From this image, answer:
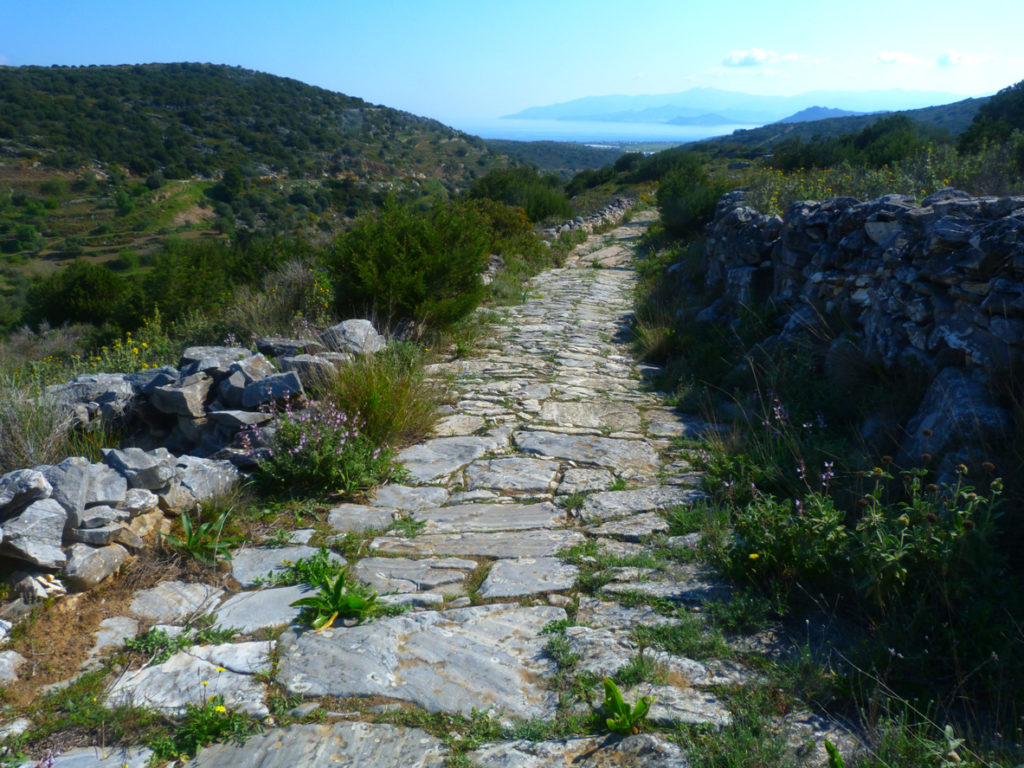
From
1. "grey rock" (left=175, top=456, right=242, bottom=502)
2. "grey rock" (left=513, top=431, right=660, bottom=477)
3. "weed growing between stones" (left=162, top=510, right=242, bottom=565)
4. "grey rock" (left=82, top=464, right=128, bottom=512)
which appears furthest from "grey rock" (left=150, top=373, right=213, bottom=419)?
"grey rock" (left=513, top=431, right=660, bottom=477)

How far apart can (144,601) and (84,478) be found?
71cm

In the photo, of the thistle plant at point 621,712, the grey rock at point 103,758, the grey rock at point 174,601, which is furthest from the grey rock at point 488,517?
the grey rock at point 103,758

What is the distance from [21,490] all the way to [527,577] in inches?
90.3

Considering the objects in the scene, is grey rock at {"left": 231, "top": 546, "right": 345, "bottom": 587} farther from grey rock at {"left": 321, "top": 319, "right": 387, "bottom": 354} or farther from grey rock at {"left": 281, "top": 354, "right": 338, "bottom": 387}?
grey rock at {"left": 321, "top": 319, "right": 387, "bottom": 354}

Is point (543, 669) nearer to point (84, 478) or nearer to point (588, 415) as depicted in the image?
point (84, 478)

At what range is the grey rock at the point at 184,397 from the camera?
461cm

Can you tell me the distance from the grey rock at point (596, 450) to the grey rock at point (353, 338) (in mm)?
1568

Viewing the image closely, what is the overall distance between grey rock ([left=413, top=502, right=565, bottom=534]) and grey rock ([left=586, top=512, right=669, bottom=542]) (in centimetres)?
28

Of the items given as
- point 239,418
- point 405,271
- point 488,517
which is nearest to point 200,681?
point 488,517

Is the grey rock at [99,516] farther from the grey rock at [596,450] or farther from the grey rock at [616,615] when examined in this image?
the grey rock at [596,450]

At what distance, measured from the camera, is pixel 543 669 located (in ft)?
8.08

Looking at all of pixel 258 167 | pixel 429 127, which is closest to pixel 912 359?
pixel 258 167

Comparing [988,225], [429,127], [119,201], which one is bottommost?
[988,225]

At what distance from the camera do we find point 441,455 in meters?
4.77
